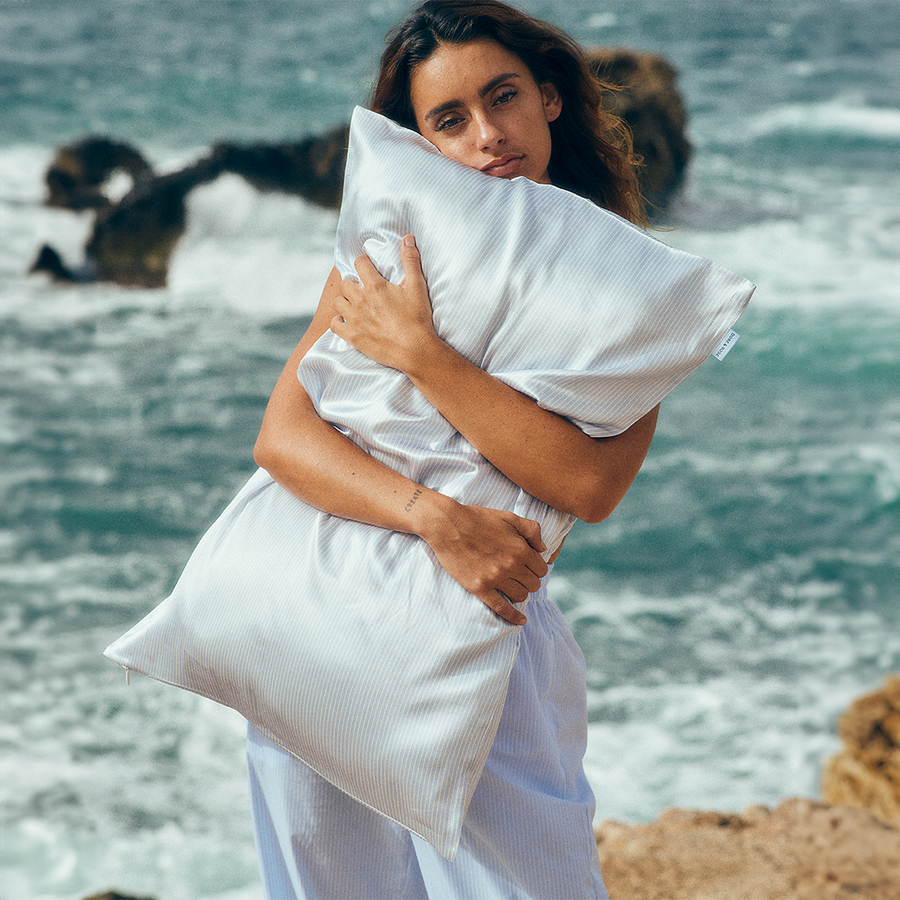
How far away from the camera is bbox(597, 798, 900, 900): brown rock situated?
2.08m

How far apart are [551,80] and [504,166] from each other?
21cm

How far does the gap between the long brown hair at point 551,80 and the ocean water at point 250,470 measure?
72cm

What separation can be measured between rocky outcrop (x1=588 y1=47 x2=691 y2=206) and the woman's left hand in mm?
8850

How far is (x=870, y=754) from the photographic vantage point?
2.82 metres

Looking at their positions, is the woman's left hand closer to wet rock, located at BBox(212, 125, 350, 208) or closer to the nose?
the nose

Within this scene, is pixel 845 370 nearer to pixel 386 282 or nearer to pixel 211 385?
pixel 211 385

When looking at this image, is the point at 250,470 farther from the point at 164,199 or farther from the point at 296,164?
the point at 296,164

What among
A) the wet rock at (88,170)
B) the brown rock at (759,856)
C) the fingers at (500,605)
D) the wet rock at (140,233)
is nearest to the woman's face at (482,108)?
the fingers at (500,605)

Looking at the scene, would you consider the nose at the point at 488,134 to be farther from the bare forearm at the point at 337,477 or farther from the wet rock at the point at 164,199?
the wet rock at the point at 164,199

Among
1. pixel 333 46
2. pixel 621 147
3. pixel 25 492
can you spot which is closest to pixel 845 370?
pixel 25 492

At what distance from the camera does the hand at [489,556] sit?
1094 millimetres

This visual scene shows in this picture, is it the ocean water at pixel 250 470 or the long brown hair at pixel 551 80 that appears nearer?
the long brown hair at pixel 551 80

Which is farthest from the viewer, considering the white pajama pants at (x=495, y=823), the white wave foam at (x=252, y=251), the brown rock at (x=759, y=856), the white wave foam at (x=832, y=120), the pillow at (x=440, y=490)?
the white wave foam at (x=832, y=120)

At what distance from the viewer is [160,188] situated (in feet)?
30.2
